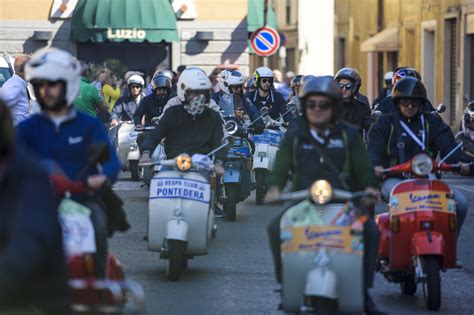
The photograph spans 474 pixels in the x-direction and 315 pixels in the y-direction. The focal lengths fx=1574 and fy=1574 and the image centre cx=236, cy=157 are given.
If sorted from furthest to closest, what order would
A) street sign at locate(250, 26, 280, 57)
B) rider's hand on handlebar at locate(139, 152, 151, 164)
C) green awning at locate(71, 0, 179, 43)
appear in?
green awning at locate(71, 0, 179, 43), street sign at locate(250, 26, 280, 57), rider's hand on handlebar at locate(139, 152, 151, 164)

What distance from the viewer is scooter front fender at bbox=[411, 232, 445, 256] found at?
970 centimetres

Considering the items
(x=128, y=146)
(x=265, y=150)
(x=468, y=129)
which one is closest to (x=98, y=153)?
(x=265, y=150)

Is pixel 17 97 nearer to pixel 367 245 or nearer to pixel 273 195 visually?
pixel 273 195

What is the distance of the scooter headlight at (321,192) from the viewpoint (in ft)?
26.2

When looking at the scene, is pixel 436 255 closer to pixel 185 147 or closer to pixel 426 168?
pixel 426 168

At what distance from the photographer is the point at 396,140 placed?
10.6 m

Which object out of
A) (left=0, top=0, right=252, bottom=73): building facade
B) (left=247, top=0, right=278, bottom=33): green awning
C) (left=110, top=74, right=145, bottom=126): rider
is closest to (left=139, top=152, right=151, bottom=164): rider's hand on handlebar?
(left=110, top=74, right=145, bottom=126): rider

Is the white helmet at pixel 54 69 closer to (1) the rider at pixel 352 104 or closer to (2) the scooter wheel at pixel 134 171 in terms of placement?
(1) the rider at pixel 352 104

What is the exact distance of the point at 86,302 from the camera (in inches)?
260

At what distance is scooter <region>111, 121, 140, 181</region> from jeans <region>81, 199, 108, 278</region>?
51.0 feet

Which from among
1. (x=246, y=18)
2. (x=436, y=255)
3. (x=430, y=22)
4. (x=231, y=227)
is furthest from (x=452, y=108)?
(x=436, y=255)

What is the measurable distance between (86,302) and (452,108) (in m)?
32.7

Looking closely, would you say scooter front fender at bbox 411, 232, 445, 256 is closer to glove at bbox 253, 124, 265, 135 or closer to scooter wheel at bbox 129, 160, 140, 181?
glove at bbox 253, 124, 265, 135

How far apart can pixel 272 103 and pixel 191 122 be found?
737 cm
